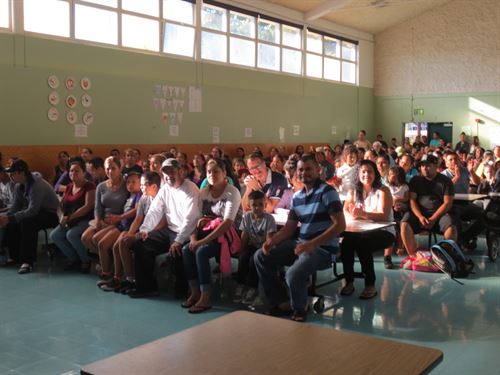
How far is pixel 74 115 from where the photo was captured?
11.3 meters

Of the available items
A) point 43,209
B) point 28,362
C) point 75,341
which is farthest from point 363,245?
point 43,209

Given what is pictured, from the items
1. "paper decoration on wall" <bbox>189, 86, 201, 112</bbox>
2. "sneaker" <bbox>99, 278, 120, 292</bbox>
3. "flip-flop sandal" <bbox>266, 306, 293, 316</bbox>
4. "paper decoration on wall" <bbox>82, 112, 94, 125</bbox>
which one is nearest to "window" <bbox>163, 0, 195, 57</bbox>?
"paper decoration on wall" <bbox>189, 86, 201, 112</bbox>

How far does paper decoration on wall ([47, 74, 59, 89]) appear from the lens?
10.8 metres

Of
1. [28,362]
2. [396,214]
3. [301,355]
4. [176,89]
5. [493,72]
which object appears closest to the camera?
[301,355]

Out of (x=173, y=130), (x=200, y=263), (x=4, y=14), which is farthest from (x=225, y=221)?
(x=173, y=130)

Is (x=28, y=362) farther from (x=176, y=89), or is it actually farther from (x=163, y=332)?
(x=176, y=89)

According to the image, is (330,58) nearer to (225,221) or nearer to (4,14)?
(4,14)

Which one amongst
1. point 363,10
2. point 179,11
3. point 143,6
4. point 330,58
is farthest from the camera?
point 330,58

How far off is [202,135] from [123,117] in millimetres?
2392

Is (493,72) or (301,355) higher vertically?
(493,72)

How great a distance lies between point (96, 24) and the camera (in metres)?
11.5

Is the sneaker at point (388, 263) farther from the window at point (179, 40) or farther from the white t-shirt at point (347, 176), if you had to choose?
the window at point (179, 40)

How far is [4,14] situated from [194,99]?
190 inches

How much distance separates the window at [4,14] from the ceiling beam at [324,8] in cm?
916
